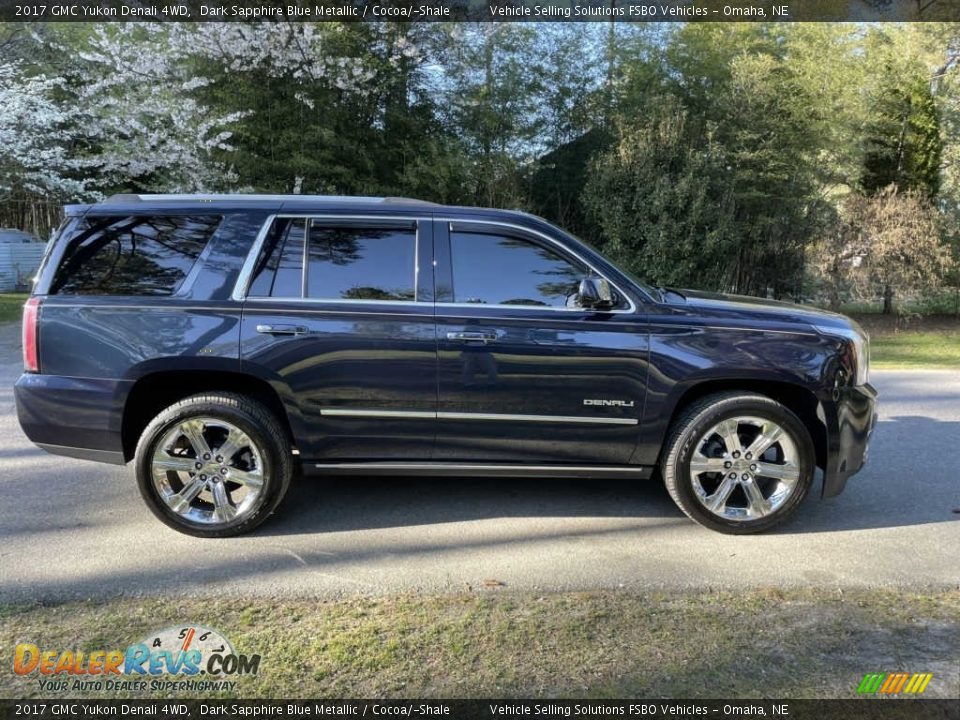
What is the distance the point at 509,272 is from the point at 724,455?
1.68m

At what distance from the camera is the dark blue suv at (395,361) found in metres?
3.94

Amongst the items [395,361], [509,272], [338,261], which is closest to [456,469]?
[395,361]

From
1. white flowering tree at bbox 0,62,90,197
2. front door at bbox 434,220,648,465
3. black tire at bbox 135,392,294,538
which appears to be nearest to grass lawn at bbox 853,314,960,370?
front door at bbox 434,220,648,465

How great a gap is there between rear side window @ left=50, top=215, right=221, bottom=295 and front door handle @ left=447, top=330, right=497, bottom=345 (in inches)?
61.7

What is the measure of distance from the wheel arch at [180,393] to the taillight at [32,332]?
1.92 ft

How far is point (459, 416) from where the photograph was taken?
402 centimetres

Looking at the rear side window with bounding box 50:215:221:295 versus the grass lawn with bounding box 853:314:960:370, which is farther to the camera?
the grass lawn with bounding box 853:314:960:370

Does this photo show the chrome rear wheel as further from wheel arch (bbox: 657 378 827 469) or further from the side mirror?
wheel arch (bbox: 657 378 827 469)

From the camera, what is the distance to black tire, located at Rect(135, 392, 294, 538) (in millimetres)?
3930

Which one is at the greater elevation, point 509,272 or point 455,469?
point 509,272

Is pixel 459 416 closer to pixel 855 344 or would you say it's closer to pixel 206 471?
pixel 206 471

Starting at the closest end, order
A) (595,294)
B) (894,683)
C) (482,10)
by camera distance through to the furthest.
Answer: (894,683) < (595,294) < (482,10)

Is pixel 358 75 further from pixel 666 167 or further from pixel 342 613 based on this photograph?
pixel 342 613

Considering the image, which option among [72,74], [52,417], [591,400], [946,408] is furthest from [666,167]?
[72,74]
